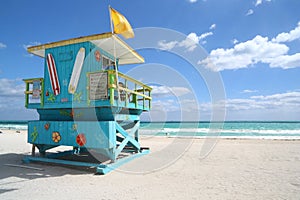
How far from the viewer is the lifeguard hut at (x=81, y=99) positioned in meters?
5.77

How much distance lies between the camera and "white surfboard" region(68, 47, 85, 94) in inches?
255

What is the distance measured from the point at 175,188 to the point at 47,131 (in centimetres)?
465

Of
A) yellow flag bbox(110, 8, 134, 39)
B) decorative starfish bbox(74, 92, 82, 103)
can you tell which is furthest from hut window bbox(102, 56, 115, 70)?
yellow flag bbox(110, 8, 134, 39)

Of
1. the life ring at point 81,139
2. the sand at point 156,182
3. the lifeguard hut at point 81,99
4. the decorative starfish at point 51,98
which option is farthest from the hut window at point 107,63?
the sand at point 156,182

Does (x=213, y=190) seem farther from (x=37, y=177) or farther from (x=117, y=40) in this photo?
(x=117, y=40)

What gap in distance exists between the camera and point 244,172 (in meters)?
5.84

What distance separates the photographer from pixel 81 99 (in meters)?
6.30

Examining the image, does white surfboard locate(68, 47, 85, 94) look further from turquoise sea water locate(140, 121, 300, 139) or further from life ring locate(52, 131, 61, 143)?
A: turquoise sea water locate(140, 121, 300, 139)

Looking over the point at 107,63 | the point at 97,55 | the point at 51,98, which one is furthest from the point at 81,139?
the point at 107,63

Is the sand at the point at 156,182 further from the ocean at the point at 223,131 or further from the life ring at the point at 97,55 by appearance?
the ocean at the point at 223,131

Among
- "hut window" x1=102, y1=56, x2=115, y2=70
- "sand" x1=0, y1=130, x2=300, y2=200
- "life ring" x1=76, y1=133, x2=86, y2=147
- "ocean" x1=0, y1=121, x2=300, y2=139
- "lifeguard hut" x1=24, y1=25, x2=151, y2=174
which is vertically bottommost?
"ocean" x1=0, y1=121, x2=300, y2=139

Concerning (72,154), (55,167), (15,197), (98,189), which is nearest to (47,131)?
(55,167)

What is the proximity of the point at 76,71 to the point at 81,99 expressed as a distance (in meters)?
1.00

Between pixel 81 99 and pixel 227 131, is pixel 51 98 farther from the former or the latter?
pixel 227 131
